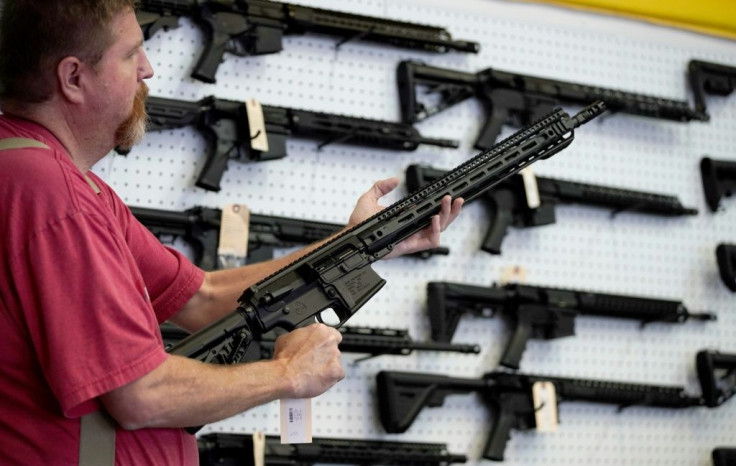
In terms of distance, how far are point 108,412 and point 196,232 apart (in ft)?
6.20

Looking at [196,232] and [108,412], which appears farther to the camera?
[196,232]

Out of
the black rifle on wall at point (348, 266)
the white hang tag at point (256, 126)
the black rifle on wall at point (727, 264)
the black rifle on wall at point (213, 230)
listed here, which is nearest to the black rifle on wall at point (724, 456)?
the black rifle on wall at point (727, 264)

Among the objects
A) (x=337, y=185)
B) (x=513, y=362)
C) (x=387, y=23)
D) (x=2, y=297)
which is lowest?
(x=513, y=362)

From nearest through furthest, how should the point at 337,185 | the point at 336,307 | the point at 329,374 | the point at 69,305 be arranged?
1. the point at 69,305
2. the point at 329,374
3. the point at 336,307
4. the point at 337,185

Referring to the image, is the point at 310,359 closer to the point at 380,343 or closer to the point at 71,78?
the point at 71,78

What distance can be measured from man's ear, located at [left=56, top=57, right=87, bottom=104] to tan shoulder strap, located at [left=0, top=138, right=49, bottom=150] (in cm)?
16

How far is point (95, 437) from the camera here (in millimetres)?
2111

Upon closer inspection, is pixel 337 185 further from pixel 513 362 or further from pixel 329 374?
pixel 329 374

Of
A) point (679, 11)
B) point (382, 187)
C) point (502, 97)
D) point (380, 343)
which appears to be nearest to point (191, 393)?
point (382, 187)

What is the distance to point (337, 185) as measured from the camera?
442 cm

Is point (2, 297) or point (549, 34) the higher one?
point (549, 34)

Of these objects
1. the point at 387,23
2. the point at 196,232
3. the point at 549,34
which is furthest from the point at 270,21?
the point at 549,34

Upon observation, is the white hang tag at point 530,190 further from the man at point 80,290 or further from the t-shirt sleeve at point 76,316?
the t-shirt sleeve at point 76,316

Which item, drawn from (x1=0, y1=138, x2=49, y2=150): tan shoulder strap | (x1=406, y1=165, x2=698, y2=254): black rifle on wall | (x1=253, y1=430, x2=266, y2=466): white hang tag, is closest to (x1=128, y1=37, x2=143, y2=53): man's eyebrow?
(x1=0, y1=138, x2=49, y2=150): tan shoulder strap
